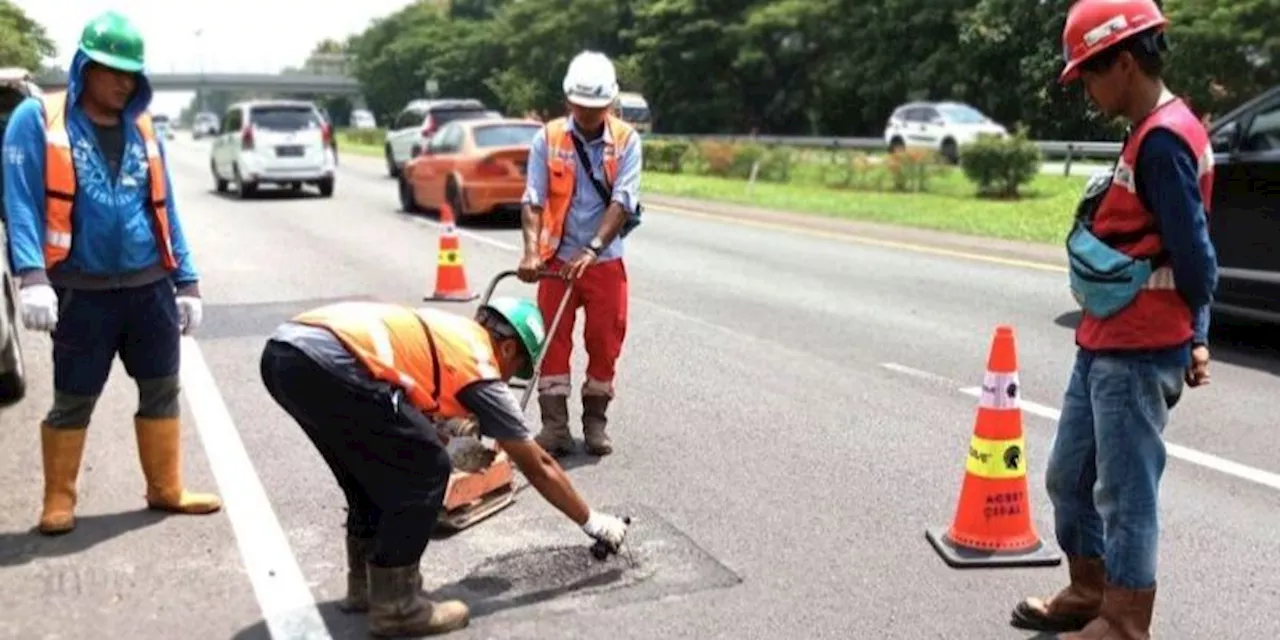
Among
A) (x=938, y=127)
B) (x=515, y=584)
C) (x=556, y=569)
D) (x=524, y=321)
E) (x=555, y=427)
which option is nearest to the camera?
(x=524, y=321)

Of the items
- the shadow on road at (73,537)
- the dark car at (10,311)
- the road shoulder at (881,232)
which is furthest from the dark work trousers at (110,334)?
the road shoulder at (881,232)

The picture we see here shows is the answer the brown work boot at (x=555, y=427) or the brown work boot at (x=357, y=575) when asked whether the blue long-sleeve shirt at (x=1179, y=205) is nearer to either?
the brown work boot at (x=357, y=575)

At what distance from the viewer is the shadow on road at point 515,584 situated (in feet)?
13.4

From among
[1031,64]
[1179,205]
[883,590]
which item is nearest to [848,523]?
[883,590]

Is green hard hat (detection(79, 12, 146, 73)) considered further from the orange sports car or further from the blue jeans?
the orange sports car

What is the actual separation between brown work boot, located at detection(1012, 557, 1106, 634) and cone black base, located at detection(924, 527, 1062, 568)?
509mm

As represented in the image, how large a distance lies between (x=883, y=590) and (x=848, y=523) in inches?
27.6

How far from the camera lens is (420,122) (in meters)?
29.0

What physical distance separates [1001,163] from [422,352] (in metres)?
19.2

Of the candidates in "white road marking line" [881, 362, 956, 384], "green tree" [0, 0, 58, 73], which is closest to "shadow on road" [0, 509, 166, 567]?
"white road marking line" [881, 362, 956, 384]

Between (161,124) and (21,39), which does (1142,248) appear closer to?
(21,39)

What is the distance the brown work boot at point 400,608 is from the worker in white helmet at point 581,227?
81.9 inches

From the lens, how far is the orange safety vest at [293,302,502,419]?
370 centimetres

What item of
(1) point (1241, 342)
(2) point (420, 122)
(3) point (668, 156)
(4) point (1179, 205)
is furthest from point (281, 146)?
(4) point (1179, 205)
